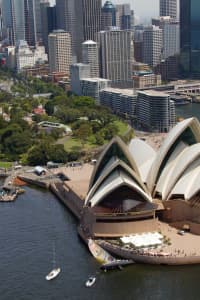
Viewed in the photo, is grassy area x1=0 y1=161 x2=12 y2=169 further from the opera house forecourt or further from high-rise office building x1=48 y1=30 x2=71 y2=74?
high-rise office building x1=48 y1=30 x2=71 y2=74

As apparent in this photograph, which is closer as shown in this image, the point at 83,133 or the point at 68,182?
the point at 68,182

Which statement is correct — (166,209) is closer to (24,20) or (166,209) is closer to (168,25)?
(168,25)

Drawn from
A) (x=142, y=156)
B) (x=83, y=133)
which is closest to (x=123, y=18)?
(x=83, y=133)

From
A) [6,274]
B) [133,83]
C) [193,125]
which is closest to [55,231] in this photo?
[6,274]

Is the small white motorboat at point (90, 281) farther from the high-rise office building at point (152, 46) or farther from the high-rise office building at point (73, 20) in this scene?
the high-rise office building at point (152, 46)

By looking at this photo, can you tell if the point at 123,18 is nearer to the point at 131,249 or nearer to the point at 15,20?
the point at 15,20

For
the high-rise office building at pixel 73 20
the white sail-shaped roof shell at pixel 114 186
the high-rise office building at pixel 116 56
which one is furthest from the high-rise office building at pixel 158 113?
the high-rise office building at pixel 73 20
